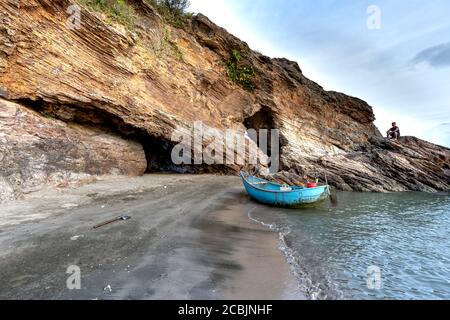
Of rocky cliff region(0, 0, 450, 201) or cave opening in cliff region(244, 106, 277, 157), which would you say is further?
cave opening in cliff region(244, 106, 277, 157)

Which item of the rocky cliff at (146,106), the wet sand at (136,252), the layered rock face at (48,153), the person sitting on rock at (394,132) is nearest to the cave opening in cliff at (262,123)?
the rocky cliff at (146,106)

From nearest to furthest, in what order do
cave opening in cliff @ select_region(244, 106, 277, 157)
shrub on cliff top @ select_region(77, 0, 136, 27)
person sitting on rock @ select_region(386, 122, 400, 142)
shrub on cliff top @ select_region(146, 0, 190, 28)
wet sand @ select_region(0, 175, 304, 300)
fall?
wet sand @ select_region(0, 175, 304, 300), shrub on cliff top @ select_region(77, 0, 136, 27), shrub on cliff top @ select_region(146, 0, 190, 28), cave opening in cliff @ select_region(244, 106, 277, 157), person sitting on rock @ select_region(386, 122, 400, 142)

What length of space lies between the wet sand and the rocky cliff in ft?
12.8

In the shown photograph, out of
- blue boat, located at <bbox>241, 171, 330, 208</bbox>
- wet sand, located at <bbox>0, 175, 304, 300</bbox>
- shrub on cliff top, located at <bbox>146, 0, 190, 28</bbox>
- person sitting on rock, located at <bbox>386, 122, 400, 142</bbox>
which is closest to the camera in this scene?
wet sand, located at <bbox>0, 175, 304, 300</bbox>

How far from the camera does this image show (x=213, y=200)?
621 inches

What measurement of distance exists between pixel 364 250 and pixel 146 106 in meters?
16.9

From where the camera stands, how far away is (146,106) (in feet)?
68.2

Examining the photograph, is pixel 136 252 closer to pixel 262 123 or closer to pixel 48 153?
pixel 48 153

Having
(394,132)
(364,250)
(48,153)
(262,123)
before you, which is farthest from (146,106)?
(394,132)

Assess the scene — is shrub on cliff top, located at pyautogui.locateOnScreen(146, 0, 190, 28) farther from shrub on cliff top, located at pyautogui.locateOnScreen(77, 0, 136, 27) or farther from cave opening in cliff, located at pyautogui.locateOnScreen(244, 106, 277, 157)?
cave opening in cliff, located at pyautogui.locateOnScreen(244, 106, 277, 157)

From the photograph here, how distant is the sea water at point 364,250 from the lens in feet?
22.4

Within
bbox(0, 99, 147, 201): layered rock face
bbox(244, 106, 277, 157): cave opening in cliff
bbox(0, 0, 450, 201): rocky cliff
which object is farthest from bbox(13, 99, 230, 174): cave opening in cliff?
bbox(244, 106, 277, 157): cave opening in cliff

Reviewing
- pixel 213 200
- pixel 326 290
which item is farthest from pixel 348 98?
pixel 326 290

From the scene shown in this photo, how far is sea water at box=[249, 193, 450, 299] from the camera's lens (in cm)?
684
